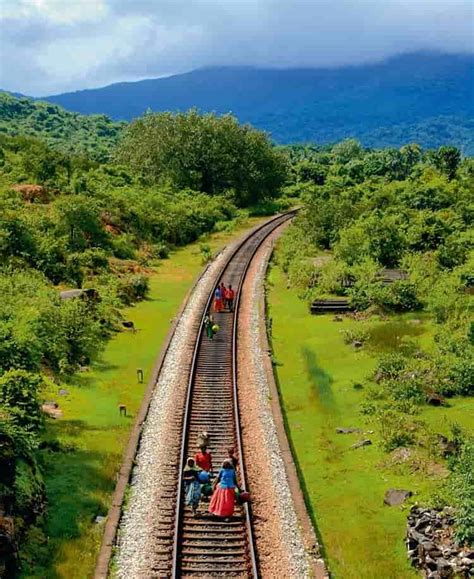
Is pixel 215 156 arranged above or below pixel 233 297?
above

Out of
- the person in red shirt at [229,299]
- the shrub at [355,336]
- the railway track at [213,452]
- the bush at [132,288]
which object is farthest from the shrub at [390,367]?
the bush at [132,288]

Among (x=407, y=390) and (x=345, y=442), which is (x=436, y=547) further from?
(x=407, y=390)

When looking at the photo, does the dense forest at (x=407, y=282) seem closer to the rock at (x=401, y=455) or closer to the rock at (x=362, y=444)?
the rock at (x=401, y=455)

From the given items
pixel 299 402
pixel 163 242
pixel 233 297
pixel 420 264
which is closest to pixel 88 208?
pixel 163 242

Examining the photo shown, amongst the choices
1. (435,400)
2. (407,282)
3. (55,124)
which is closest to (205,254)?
(407,282)

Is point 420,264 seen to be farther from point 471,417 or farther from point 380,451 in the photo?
point 380,451

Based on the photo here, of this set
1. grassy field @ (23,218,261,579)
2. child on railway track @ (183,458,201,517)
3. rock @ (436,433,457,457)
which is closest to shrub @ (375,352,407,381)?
rock @ (436,433,457,457)
